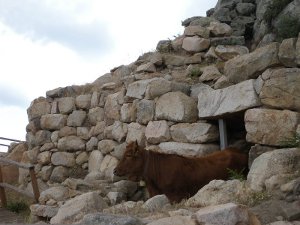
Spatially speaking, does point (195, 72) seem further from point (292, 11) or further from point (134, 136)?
point (292, 11)

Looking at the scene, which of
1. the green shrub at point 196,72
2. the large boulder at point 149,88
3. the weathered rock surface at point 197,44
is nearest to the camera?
the large boulder at point 149,88

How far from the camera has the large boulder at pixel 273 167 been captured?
5.51 metres

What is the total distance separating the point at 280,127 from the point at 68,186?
156 inches

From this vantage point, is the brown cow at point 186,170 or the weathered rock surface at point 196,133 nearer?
the brown cow at point 186,170

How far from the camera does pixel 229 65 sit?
24.2 ft

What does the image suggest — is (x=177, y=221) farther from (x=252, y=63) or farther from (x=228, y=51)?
(x=228, y=51)

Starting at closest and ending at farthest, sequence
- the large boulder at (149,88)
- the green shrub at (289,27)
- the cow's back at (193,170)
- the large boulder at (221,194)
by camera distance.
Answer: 1. the large boulder at (221,194)
2. the cow's back at (193,170)
3. the large boulder at (149,88)
4. the green shrub at (289,27)

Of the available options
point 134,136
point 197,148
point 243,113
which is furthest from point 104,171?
point 243,113

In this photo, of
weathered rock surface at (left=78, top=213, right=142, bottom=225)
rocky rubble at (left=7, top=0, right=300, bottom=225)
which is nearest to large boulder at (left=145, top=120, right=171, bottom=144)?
rocky rubble at (left=7, top=0, right=300, bottom=225)

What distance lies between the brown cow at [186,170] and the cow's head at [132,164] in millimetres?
199

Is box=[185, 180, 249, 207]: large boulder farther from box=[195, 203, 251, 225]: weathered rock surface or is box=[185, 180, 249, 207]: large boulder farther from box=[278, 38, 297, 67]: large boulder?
box=[278, 38, 297, 67]: large boulder

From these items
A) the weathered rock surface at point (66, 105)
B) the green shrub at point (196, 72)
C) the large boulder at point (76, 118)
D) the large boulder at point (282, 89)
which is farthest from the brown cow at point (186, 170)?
the weathered rock surface at point (66, 105)

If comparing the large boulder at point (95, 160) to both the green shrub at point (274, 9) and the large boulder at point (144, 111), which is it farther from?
the green shrub at point (274, 9)

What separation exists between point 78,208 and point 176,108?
9.03ft
